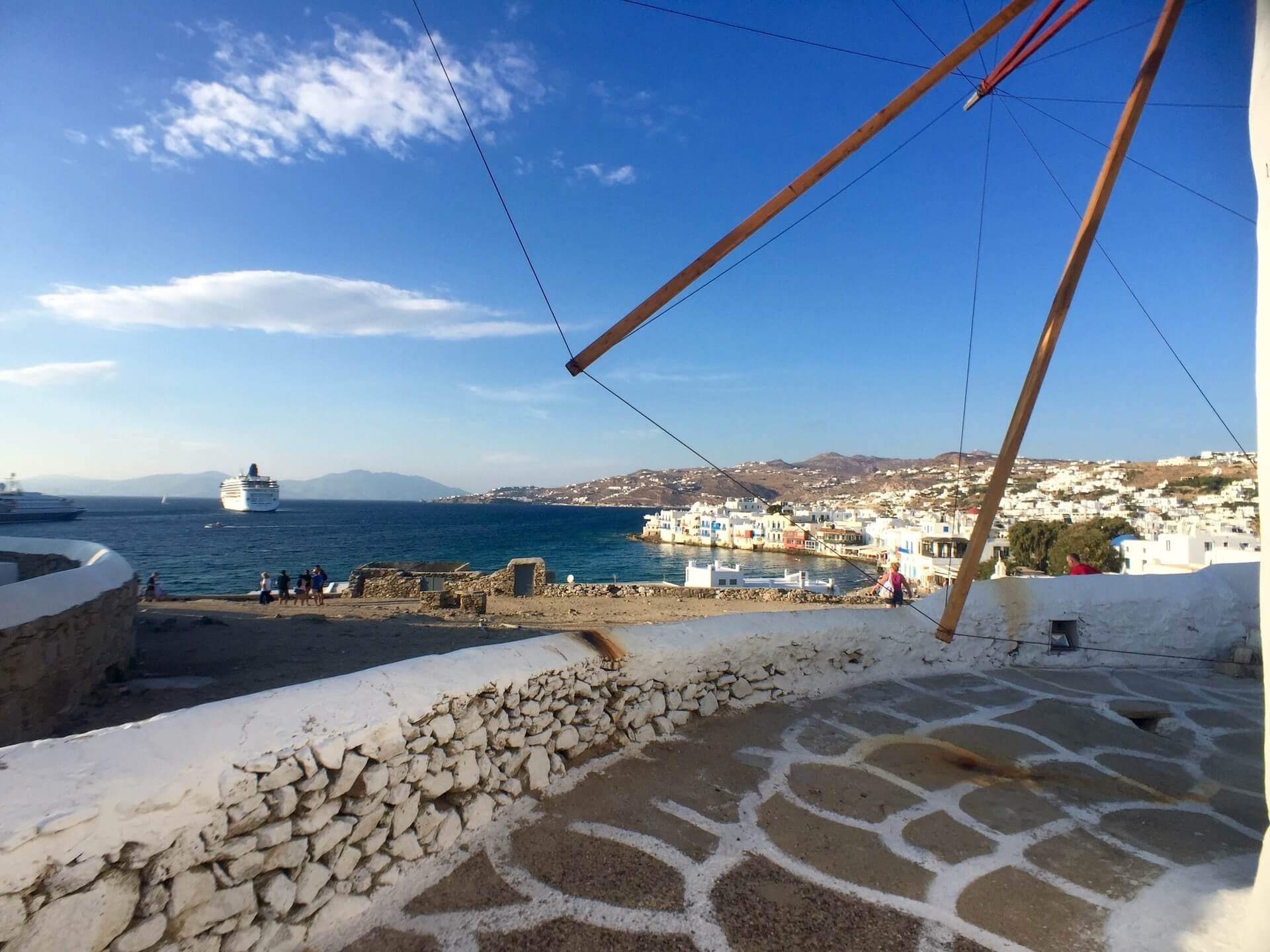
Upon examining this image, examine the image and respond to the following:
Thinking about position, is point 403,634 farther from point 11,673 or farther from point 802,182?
point 802,182

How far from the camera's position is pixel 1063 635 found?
8266 millimetres

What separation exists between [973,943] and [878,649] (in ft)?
13.6

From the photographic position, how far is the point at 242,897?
2607mm

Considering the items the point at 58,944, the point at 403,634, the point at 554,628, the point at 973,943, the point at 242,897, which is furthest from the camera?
the point at 554,628

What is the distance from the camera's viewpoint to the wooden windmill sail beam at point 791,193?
19.4 ft

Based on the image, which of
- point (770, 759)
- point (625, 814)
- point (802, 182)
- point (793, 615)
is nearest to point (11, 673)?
point (625, 814)

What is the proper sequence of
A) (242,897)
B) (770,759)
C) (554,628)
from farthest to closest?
(554,628)
(770,759)
(242,897)

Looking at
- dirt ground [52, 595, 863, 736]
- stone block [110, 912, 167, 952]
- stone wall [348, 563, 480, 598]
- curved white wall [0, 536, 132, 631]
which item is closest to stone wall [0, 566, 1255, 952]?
stone block [110, 912, 167, 952]

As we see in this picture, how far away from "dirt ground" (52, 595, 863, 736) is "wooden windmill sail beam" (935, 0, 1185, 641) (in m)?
2.77

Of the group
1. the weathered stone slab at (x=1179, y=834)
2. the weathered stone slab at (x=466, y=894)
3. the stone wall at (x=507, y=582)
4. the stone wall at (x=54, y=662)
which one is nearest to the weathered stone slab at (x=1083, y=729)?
the weathered stone slab at (x=1179, y=834)

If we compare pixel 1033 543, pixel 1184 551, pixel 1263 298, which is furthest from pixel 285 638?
pixel 1033 543

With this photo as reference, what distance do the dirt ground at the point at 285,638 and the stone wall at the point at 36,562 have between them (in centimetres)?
161

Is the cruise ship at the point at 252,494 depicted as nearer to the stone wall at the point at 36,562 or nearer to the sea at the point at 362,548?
the sea at the point at 362,548

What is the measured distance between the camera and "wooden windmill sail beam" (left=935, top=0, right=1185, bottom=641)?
635cm
